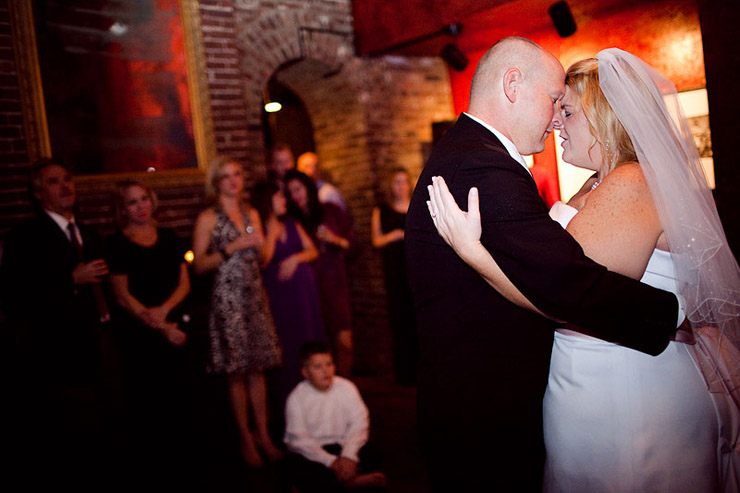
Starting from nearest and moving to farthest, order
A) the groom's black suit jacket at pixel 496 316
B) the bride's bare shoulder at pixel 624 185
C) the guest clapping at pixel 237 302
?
the groom's black suit jacket at pixel 496 316 → the bride's bare shoulder at pixel 624 185 → the guest clapping at pixel 237 302

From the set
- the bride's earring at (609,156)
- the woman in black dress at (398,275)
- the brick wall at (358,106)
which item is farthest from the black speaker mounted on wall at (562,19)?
the bride's earring at (609,156)

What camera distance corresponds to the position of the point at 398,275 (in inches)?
201

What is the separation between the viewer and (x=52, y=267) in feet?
10.4

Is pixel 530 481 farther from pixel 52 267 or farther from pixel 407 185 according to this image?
pixel 407 185

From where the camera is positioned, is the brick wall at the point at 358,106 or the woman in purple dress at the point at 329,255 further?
the brick wall at the point at 358,106

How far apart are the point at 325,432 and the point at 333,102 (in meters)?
3.40

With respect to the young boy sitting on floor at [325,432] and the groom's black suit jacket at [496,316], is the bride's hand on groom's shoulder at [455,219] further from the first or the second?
the young boy sitting on floor at [325,432]

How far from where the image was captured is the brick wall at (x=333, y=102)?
476 cm

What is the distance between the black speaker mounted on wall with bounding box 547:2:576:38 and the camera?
13.9 feet

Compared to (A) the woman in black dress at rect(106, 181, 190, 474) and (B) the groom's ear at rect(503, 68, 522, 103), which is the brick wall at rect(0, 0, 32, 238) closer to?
(A) the woman in black dress at rect(106, 181, 190, 474)

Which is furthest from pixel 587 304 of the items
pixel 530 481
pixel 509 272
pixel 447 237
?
pixel 530 481

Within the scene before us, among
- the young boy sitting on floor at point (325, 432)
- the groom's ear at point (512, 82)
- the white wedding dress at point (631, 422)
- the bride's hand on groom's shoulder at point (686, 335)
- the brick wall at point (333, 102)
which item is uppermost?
the brick wall at point (333, 102)

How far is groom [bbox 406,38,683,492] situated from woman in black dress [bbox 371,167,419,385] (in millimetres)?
3417

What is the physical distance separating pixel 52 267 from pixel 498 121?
2497mm
